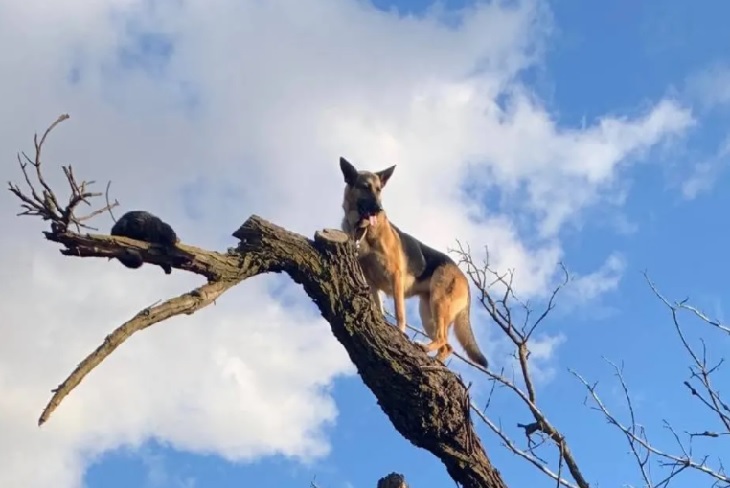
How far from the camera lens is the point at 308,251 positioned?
5.24m

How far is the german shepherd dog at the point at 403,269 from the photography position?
7.76 m

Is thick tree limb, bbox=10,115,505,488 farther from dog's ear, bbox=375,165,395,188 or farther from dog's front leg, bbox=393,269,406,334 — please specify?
dog's ear, bbox=375,165,395,188

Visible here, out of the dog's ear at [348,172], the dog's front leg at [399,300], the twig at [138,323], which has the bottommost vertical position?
the twig at [138,323]

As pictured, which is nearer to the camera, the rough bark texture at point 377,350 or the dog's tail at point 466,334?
the rough bark texture at point 377,350

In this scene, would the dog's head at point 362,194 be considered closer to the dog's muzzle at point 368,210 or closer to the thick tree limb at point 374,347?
the dog's muzzle at point 368,210

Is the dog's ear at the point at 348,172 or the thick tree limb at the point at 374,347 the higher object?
the dog's ear at the point at 348,172

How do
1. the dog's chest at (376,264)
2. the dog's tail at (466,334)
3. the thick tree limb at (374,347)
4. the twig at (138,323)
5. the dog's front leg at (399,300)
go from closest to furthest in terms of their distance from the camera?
the twig at (138,323)
the thick tree limb at (374,347)
the dog's front leg at (399,300)
the dog's chest at (376,264)
the dog's tail at (466,334)

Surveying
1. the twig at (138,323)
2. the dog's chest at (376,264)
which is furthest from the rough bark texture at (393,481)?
the dog's chest at (376,264)

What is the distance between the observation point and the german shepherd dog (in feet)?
25.5

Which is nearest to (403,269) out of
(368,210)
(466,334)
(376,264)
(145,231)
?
(376,264)

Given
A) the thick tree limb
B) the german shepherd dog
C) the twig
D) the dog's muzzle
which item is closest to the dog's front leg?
the german shepherd dog

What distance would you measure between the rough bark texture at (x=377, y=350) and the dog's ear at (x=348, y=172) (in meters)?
3.16

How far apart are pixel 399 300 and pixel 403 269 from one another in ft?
1.36

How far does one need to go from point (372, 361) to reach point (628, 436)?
215 centimetres
